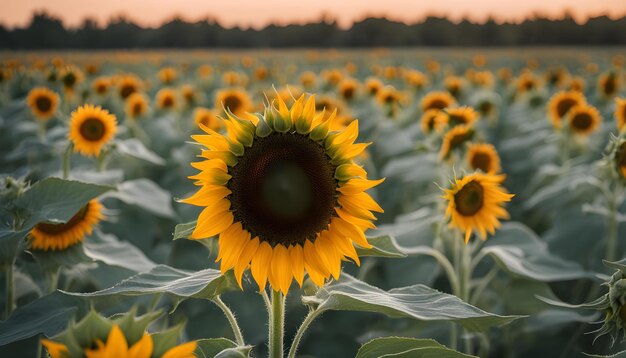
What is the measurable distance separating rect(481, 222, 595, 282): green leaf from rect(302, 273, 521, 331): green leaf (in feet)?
3.50

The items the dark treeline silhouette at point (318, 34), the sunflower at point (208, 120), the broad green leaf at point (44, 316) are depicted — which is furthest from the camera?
the dark treeline silhouette at point (318, 34)

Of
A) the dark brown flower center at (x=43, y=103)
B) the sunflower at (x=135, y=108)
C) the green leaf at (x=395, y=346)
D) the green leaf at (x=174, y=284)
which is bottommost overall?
the sunflower at (x=135, y=108)

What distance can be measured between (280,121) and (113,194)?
1.98 metres

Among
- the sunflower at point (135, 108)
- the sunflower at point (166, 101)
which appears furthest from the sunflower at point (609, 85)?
the sunflower at point (135, 108)

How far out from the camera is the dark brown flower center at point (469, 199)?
2.77 metres

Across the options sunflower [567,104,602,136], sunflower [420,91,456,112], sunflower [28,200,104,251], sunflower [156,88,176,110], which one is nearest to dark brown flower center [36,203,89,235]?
sunflower [28,200,104,251]

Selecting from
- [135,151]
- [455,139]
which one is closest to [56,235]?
[135,151]

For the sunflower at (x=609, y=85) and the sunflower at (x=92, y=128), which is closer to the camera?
the sunflower at (x=92, y=128)

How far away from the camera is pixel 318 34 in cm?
5938

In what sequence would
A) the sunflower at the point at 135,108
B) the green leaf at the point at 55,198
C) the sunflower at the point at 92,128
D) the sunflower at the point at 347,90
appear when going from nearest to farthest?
the green leaf at the point at 55,198 < the sunflower at the point at 92,128 < the sunflower at the point at 135,108 < the sunflower at the point at 347,90

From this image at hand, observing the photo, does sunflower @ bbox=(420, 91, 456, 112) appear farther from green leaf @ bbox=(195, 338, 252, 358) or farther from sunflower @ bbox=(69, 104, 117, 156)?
green leaf @ bbox=(195, 338, 252, 358)

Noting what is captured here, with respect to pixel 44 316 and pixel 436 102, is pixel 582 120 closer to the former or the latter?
pixel 436 102

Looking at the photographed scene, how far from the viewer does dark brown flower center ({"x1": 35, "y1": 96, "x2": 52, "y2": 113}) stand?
5.67 metres

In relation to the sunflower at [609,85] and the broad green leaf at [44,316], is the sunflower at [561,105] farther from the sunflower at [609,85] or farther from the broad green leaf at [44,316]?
the broad green leaf at [44,316]
